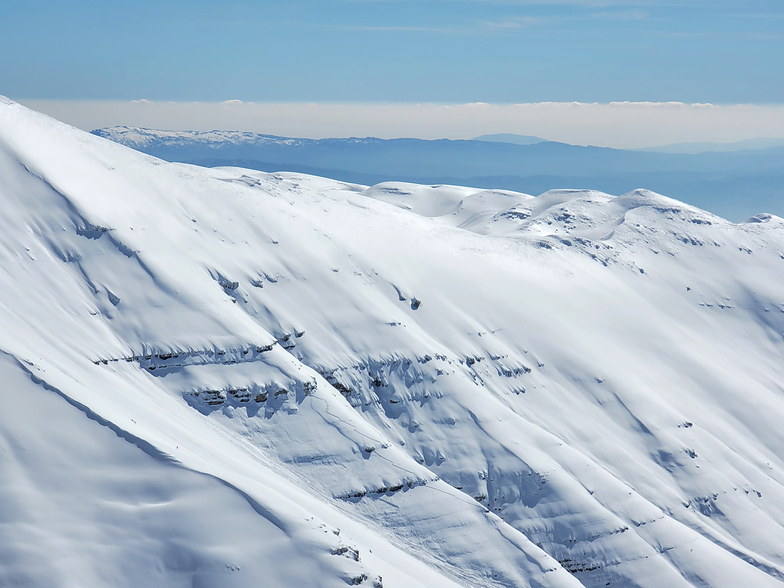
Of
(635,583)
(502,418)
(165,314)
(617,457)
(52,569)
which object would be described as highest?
(165,314)

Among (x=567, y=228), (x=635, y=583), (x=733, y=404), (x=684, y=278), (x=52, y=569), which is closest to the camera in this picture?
(x=52, y=569)

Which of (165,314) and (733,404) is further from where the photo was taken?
(733,404)

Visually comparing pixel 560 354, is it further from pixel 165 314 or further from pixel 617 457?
pixel 165 314

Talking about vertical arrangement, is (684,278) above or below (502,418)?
A: above

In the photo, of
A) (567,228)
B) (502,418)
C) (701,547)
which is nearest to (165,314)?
(502,418)

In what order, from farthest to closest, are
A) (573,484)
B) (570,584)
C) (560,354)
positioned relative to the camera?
(560,354), (573,484), (570,584)

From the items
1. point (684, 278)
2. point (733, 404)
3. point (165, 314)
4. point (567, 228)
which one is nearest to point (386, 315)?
point (165, 314)

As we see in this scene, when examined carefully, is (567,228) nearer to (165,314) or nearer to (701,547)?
(701,547)
